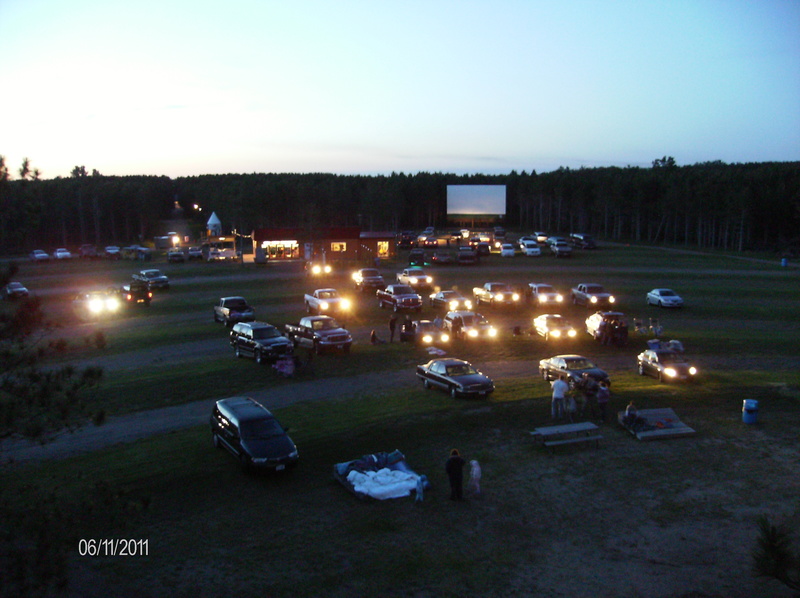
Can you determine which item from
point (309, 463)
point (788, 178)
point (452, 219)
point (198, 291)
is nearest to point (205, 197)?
point (452, 219)

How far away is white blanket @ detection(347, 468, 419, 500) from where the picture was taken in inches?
605

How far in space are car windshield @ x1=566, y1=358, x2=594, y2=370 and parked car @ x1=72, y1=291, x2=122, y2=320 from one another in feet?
105

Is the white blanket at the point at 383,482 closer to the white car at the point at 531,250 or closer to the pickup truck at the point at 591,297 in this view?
the pickup truck at the point at 591,297

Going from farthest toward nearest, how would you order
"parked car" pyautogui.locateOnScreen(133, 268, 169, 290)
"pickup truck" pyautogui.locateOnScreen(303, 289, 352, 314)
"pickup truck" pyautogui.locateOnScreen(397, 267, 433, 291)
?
"parked car" pyautogui.locateOnScreen(133, 268, 169, 290)
"pickup truck" pyautogui.locateOnScreen(397, 267, 433, 291)
"pickup truck" pyautogui.locateOnScreen(303, 289, 352, 314)

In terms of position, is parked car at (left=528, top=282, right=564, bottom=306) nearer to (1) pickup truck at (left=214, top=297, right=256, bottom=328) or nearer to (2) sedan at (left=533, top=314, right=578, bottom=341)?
(2) sedan at (left=533, top=314, right=578, bottom=341)

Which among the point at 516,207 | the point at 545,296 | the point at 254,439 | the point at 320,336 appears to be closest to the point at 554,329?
the point at 545,296

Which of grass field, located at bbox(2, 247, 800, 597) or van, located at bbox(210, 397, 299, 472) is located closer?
grass field, located at bbox(2, 247, 800, 597)

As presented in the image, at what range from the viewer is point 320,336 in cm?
3105

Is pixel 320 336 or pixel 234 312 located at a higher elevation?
pixel 320 336

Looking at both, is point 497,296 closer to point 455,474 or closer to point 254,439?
point 254,439

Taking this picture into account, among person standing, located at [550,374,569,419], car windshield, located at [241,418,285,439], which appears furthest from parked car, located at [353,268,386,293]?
car windshield, located at [241,418,285,439]

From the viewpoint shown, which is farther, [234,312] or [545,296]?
[545,296]

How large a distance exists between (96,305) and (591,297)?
3284 cm

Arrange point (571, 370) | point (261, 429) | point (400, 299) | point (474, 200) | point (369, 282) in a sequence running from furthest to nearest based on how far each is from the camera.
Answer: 1. point (474, 200)
2. point (369, 282)
3. point (400, 299)
4. point (571, 370)
5. point (261, 429)
